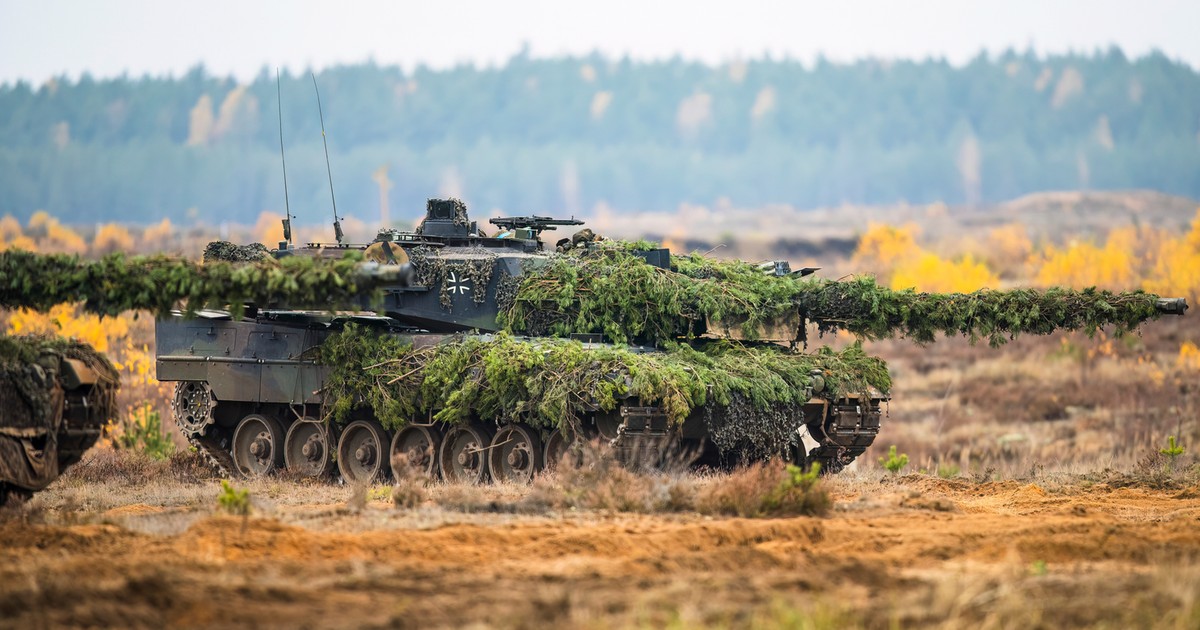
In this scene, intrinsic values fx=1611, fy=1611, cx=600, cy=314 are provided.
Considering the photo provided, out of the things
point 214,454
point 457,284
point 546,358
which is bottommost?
point 214,454

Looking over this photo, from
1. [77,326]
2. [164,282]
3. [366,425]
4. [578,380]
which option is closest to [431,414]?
[366,425]

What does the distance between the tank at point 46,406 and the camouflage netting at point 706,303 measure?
5477 mm

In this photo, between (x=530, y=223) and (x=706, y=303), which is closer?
(x=706, y=303)

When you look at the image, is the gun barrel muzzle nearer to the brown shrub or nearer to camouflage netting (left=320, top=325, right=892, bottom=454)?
camouflage netting (left=320, top=325, right=892, bottom=454)

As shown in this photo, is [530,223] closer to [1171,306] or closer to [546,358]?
[546,358]

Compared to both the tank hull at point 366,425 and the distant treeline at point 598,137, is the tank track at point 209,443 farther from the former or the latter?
the distant treeline at point 598,137

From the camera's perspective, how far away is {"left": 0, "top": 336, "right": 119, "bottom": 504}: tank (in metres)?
13.0

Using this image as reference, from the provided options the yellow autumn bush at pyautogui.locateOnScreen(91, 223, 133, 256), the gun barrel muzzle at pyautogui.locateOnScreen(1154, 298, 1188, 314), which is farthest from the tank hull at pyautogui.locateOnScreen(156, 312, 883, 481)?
the yellow autumn bush at pyautogui.locateOnScreen(91, 223, 133, 256)

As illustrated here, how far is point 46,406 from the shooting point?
1321 cm

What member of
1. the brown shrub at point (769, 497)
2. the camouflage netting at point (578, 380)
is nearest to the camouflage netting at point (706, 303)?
the camouflage netting at point (578, 380)

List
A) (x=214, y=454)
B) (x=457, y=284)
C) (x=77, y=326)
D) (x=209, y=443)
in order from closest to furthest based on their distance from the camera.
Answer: (x=457, y=284) → (x=209, y=443) → (x=214, y=454) → (x=77, y=326)

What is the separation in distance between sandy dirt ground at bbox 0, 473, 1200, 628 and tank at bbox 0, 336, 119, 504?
15.8 inches

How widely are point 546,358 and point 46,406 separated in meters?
5.27

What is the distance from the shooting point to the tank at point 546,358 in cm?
1653
